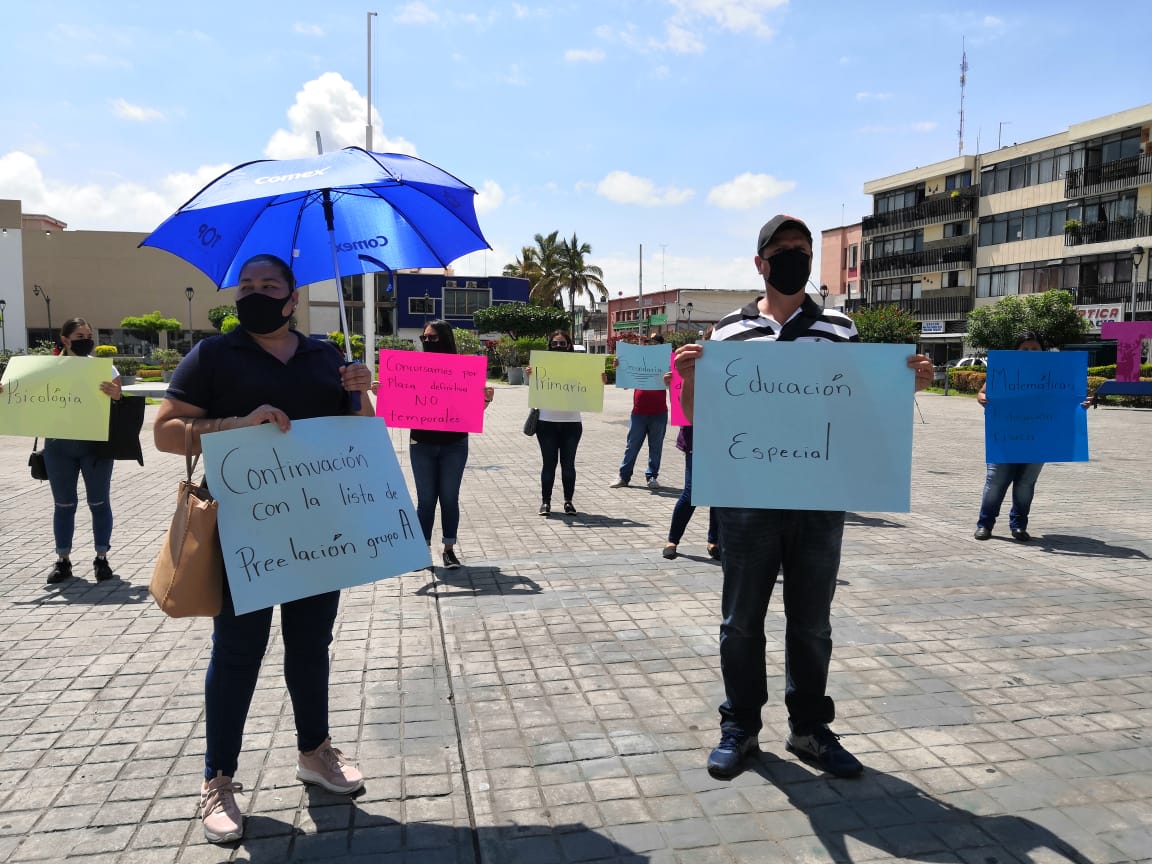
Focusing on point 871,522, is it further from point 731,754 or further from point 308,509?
point 308,509

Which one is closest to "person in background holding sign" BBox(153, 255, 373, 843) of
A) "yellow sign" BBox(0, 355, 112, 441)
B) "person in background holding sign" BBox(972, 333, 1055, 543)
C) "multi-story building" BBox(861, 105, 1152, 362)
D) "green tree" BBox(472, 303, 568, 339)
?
"yellow sign" BBox(0, 355, 112, 441)

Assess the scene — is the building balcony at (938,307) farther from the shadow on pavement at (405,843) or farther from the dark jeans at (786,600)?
the shadow on pavement at (405,843)

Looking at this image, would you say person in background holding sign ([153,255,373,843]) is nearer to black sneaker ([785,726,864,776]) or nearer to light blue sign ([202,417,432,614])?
light blue sign ([202,417,432,614])

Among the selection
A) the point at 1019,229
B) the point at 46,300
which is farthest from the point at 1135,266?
A: the point at 46,300

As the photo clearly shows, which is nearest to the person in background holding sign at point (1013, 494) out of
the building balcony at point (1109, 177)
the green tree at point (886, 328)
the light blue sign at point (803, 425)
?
the light blue sign at point (803, 425)

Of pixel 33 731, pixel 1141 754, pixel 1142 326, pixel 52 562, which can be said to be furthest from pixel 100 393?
pixel 1142 326

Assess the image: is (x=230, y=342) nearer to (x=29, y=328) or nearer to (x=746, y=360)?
(x=746, y=360)

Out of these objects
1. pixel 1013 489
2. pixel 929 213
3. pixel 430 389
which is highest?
pixel 929 213

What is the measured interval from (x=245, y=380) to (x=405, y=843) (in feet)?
5.44

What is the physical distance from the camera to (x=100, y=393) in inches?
231

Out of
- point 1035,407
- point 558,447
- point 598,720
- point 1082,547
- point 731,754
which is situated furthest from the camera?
point 558,447

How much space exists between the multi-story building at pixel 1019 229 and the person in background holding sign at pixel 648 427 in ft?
129

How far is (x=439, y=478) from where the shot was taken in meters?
6.40

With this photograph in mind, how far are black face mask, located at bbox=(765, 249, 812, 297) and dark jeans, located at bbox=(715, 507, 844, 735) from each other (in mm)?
865
